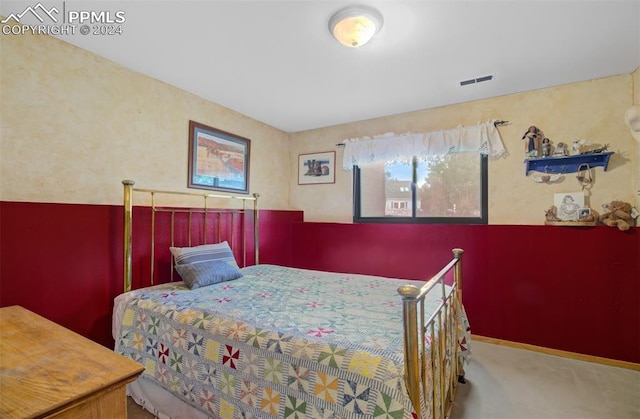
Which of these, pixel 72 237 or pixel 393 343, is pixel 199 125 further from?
pixel 393 343

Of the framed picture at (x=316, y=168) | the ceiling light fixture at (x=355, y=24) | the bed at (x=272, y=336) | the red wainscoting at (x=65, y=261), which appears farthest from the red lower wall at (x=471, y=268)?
the ceiling light fixture at (x=355, y=24)

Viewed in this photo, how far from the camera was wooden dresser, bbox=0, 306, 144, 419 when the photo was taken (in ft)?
2.17

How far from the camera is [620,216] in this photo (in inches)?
88.1

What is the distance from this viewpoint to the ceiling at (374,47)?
1.66 meters

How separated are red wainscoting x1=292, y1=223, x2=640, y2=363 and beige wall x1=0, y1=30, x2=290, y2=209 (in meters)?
2.36

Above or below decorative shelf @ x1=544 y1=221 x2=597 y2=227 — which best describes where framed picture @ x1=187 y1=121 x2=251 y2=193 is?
above

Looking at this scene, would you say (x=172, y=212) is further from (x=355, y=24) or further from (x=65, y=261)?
(x=355, y=24)

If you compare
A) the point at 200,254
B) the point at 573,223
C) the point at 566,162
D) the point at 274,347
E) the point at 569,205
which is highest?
the point at 566,162

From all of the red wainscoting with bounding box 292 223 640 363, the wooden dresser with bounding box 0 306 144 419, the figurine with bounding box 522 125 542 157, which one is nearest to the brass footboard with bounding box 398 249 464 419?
the wooden dresser with bounding box 0 306 144 419

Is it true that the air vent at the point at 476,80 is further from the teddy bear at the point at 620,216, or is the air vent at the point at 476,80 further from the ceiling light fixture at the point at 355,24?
the teddy bear at the point at 620,216

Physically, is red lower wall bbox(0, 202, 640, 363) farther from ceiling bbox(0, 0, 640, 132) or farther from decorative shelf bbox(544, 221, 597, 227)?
ceiling bbox(0, 0, 640, 132)
